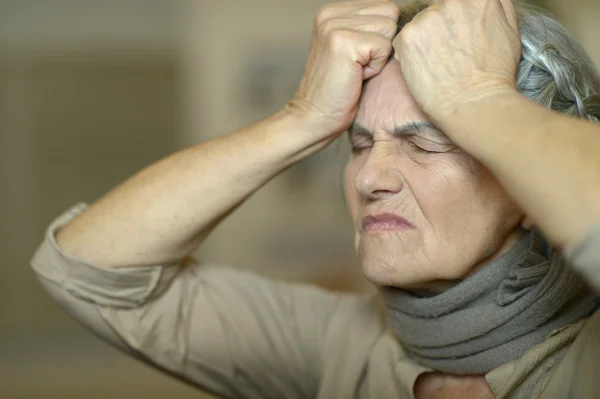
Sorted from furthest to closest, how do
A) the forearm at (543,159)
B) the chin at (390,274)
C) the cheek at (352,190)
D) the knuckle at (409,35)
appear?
the cheek at (352,190) → the chin at (390,274) → the knuckle at (409,35) → the forearm at (543,159)

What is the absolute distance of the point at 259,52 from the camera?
3832 millimetres

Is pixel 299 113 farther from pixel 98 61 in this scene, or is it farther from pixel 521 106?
pixel 98 61

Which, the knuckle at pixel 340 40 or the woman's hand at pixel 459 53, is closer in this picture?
the woman's hand at pixel 459 53

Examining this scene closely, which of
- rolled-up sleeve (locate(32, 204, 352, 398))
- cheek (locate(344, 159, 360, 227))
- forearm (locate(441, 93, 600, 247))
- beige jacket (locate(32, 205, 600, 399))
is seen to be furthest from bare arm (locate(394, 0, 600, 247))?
rolled-up sleeve (locate(32, 204, 352, 398))

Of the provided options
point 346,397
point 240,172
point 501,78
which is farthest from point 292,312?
point 501,78

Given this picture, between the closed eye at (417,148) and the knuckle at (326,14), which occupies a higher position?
the knuckle at (326,14)

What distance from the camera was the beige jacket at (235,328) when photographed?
4.63ft

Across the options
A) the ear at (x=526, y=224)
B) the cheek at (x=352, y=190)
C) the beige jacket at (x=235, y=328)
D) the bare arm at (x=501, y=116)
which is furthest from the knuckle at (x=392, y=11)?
the beige jacket at (x=235, y=328)

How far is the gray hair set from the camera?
3.95 feet

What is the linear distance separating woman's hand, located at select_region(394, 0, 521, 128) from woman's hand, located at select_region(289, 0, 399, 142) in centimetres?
12

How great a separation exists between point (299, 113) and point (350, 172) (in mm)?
136

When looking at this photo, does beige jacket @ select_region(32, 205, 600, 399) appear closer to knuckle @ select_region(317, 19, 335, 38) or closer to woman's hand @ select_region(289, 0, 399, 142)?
woman's hand @ select_region(289, 0, 399, 142)

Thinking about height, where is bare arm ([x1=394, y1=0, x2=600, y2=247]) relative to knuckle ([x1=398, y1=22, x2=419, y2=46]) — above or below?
below

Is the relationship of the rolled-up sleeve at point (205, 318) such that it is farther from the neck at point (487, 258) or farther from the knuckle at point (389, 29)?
the knuckle at point (389, 29)
